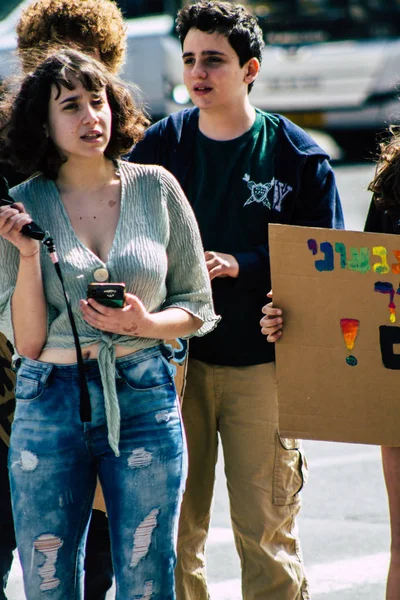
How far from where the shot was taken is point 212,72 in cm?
346

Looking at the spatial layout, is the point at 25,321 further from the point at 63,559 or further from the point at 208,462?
the point at 208,462

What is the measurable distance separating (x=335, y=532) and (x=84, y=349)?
2.27m

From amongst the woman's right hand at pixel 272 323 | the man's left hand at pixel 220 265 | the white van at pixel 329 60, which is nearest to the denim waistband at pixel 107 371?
the woman's right hand at pixel 272 323

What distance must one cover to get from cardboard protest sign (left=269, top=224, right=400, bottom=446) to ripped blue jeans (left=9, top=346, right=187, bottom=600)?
1.66 ft

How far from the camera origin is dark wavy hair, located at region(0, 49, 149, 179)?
2.89 meters

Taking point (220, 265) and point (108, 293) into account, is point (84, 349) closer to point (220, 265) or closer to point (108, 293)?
point (108, 293)

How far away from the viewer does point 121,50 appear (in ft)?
12.0

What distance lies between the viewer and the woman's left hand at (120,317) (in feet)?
8.81

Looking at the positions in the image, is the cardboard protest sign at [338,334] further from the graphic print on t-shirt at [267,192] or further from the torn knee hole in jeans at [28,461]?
the torn knee hole in jeans at [28,461]

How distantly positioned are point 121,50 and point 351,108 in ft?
29.5

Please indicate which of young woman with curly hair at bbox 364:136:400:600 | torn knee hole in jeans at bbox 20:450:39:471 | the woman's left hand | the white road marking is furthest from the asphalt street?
the woman's left hand

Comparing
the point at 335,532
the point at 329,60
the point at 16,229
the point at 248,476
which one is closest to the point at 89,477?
the point at 16,229

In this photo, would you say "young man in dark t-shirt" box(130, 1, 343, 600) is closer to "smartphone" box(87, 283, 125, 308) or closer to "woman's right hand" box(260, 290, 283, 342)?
"woman's right hand" box(260, 290, 283, 342)

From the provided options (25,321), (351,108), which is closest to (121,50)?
(25,321)
